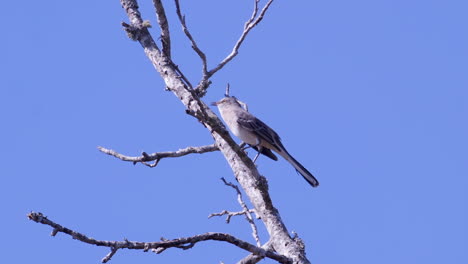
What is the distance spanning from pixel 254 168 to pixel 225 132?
31.6 inches

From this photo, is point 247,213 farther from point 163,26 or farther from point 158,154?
point 163,26

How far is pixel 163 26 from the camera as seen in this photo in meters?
6.34

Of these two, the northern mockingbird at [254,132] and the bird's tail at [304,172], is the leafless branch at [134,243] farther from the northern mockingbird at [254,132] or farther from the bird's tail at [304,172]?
the northern mockingbird at [254,132]

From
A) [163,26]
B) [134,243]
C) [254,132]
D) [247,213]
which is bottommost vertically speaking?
[134,243]

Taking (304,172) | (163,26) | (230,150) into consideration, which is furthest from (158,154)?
(304,172)

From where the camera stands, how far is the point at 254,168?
588 cm

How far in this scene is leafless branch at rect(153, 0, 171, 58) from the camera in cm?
628

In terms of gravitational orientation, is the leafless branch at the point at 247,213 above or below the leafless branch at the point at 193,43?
below

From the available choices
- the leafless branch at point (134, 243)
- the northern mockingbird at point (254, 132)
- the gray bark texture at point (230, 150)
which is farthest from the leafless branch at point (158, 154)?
the leafless branch at point (134, 243)

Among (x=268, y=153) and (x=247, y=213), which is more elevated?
(x=268, y=153)

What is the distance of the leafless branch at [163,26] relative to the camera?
6.28 meters

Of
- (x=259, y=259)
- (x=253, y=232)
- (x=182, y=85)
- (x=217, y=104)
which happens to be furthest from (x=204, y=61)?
(x=217, y=104)

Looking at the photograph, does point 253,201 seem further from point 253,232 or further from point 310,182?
point 310,182

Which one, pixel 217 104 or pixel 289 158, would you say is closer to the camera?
pixel 289 158
